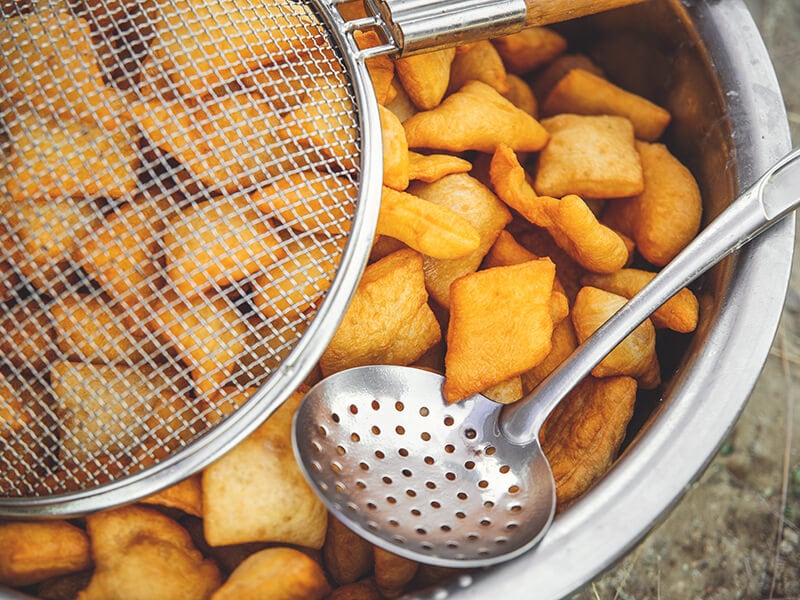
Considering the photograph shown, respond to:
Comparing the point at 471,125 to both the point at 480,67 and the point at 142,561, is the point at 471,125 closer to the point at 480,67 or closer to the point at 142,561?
the point at 480,67

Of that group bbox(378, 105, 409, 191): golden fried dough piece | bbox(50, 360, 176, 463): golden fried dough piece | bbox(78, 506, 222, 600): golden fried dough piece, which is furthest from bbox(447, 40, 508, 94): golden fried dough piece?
bbox(78, 506, 222, 600): golden fried dough piece

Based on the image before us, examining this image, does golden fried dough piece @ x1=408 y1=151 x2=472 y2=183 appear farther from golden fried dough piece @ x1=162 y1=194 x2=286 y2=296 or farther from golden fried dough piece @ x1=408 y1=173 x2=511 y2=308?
golden fried dough piece @ x1=162 y1=194 x2=286 y2=296

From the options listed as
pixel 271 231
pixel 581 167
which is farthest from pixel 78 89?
pixel 581 167

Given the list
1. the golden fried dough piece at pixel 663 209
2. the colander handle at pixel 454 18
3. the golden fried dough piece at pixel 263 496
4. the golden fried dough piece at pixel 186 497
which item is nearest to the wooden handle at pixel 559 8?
the colander handle at pixel 454 18

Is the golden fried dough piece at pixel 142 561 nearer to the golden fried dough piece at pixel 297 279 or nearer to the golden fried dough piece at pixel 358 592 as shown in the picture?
the golden fried dough piece at pixel 358 592

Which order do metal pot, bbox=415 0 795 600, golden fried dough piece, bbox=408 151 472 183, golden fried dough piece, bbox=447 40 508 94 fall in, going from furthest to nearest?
golden fried dough piece, bbox=447 40 508 94
golden fried dough piece, bbox=408 151 472 183
metal pot, bbox=415 0 795 600

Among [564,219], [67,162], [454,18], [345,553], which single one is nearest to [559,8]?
[454,18]
